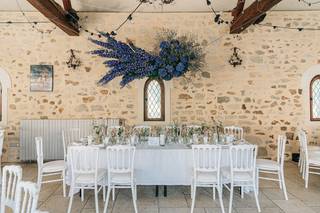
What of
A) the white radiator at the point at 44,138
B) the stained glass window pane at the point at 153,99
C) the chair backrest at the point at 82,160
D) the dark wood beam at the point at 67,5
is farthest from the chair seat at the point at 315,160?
the dark wood beam at the point at 67,5

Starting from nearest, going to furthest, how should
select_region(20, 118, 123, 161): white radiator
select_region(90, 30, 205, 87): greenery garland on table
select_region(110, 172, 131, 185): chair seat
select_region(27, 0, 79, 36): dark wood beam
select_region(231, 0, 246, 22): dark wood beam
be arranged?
select_region(110, 172, 131, 185): chair seat < select_region(90, 30, 205, 87): greenery garland on table < select_region(27, 0, 79, 36): dark wood beam < select_region(231, 0, 246, 22): dark wood beam < select_region(20, 118, 123, 161): white radiator

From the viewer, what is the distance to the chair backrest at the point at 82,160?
10.00 feet

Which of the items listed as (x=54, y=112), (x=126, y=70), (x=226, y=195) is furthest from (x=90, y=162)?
(x=54, y=112)

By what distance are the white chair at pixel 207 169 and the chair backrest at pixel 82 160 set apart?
122cm

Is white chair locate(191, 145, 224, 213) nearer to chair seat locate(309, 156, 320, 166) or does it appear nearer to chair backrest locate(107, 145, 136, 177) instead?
chair backrest locate(107, 145, 136, 177)

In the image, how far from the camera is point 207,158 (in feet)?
11.3

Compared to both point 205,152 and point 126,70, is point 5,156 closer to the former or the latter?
point 126,70

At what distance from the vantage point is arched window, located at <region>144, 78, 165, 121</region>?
5.84 m

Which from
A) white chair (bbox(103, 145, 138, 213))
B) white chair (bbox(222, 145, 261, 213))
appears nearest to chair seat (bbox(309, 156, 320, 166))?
white chair (bbox(222, 145, 261, 213))

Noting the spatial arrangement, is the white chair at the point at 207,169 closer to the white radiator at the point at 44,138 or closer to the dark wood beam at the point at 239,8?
the dark wood beam at the point at 239,8

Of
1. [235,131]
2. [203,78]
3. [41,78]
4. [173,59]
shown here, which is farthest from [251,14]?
[41,78]

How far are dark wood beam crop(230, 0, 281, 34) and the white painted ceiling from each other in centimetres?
48

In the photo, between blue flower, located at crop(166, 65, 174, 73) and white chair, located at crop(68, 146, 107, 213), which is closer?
white chair, located at crop(68, 146, 107, 213)

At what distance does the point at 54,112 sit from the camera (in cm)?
580
